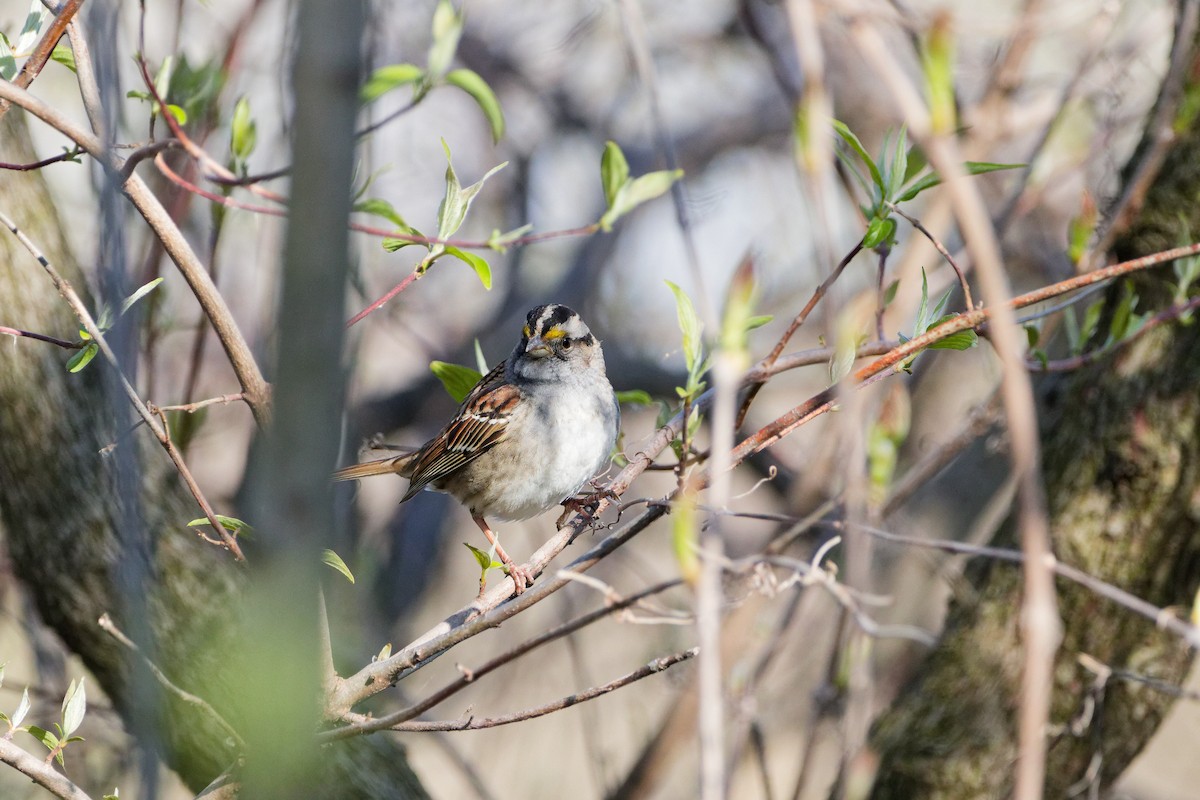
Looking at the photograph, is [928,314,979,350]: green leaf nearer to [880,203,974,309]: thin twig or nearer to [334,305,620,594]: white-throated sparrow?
[880,203,974,309]: thin twig

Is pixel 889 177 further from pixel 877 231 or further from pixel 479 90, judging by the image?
pixel 479 90

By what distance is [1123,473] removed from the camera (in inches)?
111

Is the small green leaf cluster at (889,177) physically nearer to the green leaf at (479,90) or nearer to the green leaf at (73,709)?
the green leaf at (479,90)

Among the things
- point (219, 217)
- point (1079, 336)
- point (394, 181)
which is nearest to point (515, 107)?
point (394, 181)

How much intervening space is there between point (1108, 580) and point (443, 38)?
7.10ft

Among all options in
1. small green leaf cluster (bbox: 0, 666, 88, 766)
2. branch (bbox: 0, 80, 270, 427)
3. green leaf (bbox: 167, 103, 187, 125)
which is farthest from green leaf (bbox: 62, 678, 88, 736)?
green leaf (bbox: 167, 103, 187, 125)

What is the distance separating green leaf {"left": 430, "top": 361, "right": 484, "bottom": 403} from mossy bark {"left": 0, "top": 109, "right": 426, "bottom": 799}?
0.82 m

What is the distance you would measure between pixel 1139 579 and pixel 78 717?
248 centimetres

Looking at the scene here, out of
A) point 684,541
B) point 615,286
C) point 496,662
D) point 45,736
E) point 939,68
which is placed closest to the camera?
point 684,541

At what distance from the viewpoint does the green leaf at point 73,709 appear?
1.66m

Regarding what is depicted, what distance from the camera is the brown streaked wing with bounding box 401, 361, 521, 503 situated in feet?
10.8

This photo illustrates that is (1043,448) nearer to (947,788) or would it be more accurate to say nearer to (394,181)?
(947,788)

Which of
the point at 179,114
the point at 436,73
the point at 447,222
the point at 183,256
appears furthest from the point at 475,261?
the point at 179,114

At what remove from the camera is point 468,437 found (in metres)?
3.30
